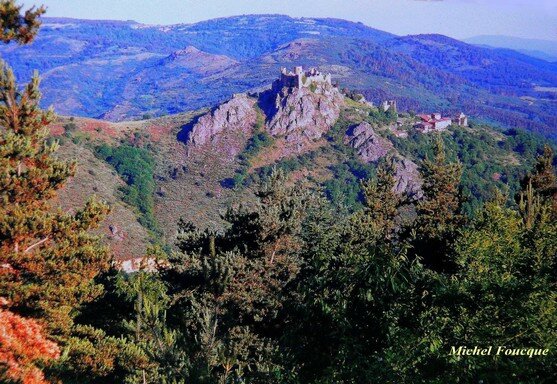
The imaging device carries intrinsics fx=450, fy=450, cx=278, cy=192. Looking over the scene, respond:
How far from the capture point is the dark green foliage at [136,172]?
393 feet

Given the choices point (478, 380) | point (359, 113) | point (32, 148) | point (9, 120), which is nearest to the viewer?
point (478, 380)


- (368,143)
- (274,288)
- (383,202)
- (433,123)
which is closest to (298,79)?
(368,143)

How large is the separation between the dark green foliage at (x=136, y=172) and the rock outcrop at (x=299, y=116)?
4765 cm

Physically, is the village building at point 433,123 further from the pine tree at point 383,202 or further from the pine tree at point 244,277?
the pine tree at point 244,277

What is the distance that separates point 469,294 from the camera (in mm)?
7621

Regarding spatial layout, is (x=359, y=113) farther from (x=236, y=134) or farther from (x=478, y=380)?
(x=478, y=380)

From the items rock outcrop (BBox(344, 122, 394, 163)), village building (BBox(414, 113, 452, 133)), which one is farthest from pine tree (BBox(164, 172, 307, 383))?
village building (BBox(414, 113, 452, 133))

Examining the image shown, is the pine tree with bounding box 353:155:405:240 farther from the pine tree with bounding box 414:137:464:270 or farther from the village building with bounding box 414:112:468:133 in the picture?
the village building with bounding box 414:112:468:133

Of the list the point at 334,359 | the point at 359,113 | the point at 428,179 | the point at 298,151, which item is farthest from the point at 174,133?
the point at 334,359

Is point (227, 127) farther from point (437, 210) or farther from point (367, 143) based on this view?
point (437, 210)

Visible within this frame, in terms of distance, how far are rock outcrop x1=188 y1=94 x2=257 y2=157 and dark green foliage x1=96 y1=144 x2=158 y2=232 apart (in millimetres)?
18619

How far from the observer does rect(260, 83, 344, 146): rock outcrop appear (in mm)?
162625

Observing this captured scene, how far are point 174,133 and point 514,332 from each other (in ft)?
537

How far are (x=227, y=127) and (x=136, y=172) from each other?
43.8m
